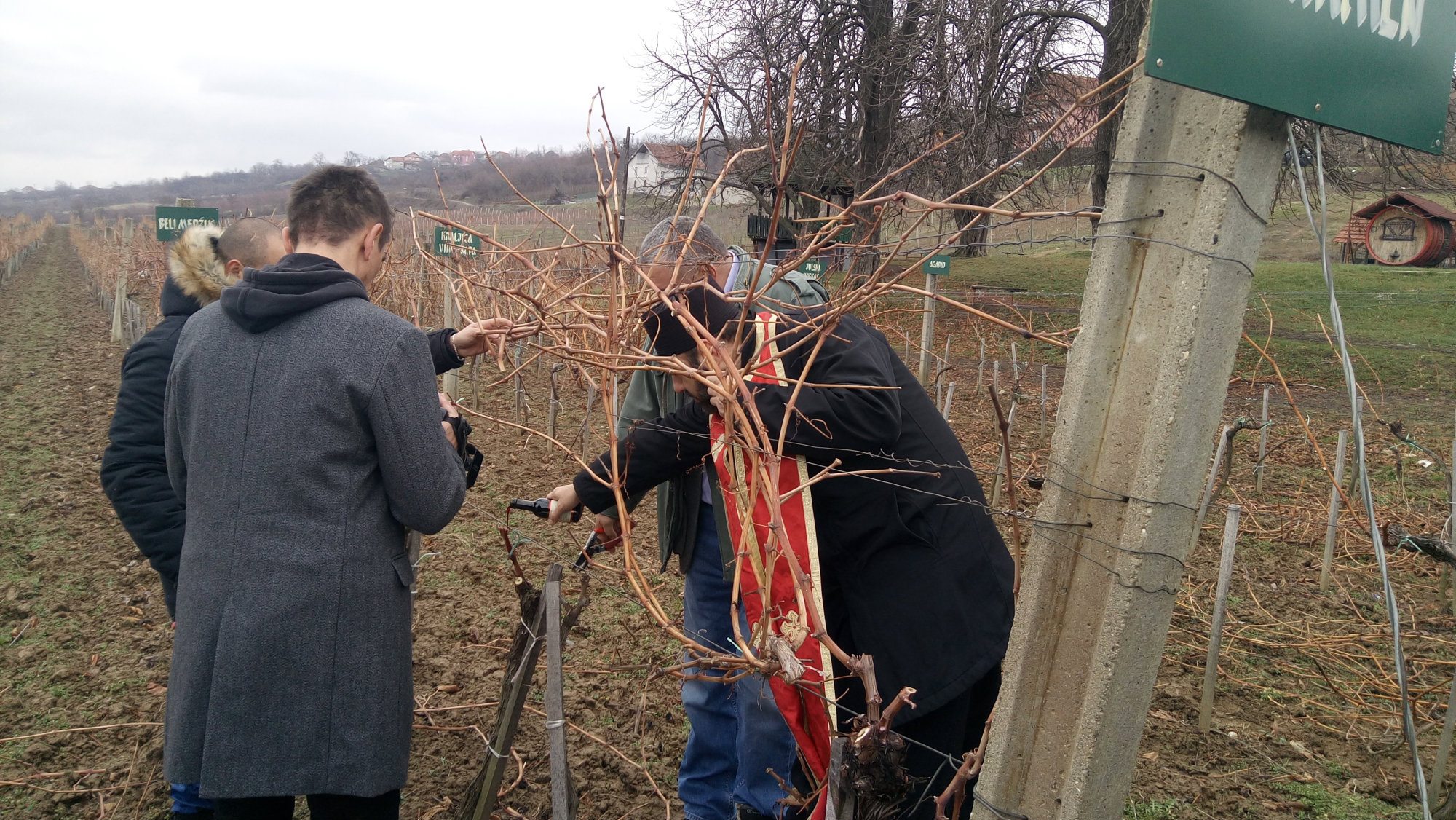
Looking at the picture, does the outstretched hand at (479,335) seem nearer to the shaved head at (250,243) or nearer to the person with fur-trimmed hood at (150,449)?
the person with fur-trimmed hood at (150,449)

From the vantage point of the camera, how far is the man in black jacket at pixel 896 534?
1.81 metres

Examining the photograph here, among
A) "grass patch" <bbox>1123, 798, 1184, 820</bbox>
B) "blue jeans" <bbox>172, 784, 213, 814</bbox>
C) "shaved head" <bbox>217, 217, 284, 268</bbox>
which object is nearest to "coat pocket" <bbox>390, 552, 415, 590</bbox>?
"blue jeans" <bbox>172, 784, 213, 814</bbox>

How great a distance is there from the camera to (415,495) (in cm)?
169

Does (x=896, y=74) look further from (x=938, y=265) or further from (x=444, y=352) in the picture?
(x=444, y=352)

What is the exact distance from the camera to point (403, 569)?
5.78ft

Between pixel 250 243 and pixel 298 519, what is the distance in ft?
4.58

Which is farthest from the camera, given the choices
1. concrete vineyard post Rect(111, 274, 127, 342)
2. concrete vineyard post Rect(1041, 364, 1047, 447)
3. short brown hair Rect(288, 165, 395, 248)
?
concrete vineyard post Rect(111, 274, 127, 342)

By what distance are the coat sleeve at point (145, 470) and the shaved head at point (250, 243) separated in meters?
0.52

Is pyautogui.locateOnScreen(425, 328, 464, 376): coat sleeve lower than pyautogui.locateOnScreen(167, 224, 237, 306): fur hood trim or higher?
lower

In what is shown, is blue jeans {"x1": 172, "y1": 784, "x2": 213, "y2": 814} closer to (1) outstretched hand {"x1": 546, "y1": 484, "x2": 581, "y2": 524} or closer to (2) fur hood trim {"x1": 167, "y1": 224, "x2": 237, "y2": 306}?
(1) outstretched hand {"x1": 546, "y1": 484, "x2": 581, "y2": 524}

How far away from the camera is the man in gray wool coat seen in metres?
1.60

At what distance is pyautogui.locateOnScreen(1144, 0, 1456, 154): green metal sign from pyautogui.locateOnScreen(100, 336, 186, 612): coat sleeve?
2.30 meters

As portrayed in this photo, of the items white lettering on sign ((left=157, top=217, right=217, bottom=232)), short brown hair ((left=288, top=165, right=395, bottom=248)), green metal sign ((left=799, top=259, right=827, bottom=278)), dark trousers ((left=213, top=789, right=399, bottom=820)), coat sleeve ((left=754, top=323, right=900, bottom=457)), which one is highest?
green metal sign ((left=799, top=259, right=827, bottom=278))

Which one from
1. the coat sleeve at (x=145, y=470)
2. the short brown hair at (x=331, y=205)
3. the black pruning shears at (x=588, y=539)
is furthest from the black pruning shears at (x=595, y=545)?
the coat sleeve at (x=145, y=470)
